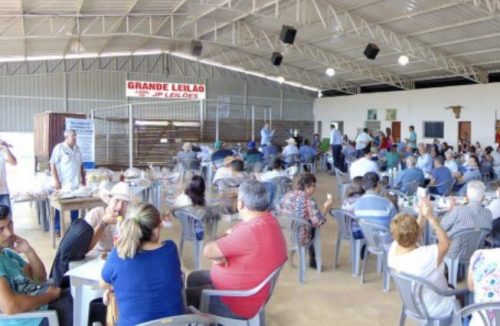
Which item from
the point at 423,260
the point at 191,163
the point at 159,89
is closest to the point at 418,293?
the point at 423,260

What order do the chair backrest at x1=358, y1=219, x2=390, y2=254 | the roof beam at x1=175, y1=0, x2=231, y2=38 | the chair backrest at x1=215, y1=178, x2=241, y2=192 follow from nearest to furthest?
the chair backrest at x1=358, y1=219, x2=390, y2=254
the chair backrest at x1=215, y1=178, x2=241, y2=192
the roof beam at x1=175, y1=0, x2=231, y2=38

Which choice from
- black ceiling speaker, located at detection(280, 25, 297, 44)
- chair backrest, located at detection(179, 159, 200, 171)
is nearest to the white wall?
black ceiling speaker, located at detection(280, 25, 297, 44)

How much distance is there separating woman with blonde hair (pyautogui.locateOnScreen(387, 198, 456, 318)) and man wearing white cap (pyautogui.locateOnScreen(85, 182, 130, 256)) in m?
1.70

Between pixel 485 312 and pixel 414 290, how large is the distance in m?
0.43

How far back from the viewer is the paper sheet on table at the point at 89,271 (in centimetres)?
240

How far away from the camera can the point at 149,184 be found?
20.9 ft

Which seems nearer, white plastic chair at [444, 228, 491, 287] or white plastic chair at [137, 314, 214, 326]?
white plastic chair at [137, 314, 214, 326]

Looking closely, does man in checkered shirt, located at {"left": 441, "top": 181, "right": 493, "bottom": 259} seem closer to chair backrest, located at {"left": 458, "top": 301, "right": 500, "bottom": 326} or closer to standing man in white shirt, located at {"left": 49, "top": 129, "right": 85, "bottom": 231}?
chair backrest, located at {"left": 458, "top": 301, "right": 500, "bottom": 326}

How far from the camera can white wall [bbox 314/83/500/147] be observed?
14.6 metres

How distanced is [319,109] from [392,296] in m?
19.3

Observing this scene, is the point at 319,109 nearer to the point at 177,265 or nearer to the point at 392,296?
the point at 392,296

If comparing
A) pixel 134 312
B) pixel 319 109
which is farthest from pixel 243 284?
pixel 319 109

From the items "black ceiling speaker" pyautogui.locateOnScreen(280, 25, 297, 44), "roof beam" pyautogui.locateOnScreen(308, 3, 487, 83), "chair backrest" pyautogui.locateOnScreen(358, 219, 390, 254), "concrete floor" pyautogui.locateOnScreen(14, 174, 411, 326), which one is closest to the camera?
"concrete floor" pyautogui.locateOnScreen(14, 174, 411, 326)

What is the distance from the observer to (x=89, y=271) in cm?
246
